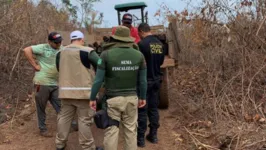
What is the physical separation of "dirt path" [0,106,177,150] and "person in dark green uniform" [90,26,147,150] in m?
1.09

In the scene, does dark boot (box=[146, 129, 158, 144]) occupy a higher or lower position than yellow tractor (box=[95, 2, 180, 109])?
lower

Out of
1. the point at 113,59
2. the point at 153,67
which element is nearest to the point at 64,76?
the point at 113,59

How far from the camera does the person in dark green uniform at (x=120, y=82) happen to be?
4.01m

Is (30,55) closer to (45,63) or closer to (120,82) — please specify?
(45,63)

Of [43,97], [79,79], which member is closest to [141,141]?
[79,79]

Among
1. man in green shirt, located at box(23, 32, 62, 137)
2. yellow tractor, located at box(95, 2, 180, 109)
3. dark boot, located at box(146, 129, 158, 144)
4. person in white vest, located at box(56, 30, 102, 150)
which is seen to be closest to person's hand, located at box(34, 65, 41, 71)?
man in green shirt, located at box(23, 32, 62, 137)

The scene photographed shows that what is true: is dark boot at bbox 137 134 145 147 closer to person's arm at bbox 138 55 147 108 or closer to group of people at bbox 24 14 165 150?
group of people at bbox 24 14 165 150

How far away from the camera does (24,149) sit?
5.12 metres

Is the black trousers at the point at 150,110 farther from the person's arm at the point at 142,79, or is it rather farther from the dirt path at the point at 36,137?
the person's arm at the point at 142,79

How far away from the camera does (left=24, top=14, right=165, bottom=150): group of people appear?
13.3 feet

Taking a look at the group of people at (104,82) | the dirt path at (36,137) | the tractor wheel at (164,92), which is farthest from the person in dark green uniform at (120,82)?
the tractor wheel at (164,92)

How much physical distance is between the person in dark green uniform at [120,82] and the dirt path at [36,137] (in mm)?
1087

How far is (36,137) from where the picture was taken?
5586 mm

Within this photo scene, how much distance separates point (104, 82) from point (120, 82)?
266 mm
